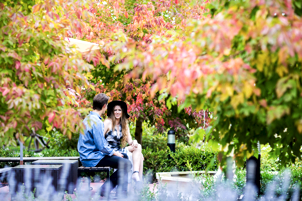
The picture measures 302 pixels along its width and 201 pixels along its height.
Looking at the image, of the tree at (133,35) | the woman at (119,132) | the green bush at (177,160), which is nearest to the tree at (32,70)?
the woman at (119,132)

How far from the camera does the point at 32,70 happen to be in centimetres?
271

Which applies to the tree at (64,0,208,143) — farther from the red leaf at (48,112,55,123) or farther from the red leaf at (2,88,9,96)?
the red leaf at (2,88,9,96)

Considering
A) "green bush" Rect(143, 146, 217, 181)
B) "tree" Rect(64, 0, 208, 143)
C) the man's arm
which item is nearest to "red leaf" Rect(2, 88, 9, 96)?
the man's arm

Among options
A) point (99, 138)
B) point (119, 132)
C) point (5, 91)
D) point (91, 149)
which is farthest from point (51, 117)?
point (119, 132)

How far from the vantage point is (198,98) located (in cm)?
202

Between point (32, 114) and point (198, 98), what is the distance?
1.49 metres

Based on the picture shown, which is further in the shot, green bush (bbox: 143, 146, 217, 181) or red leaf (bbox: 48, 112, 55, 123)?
green bush (bbox: 143, 146, 217, 181)

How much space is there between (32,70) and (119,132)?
2.70 m

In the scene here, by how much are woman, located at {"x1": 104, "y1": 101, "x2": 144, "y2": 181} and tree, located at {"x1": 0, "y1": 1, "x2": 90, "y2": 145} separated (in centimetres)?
225

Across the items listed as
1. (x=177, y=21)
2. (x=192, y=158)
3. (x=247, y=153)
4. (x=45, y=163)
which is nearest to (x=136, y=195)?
(x=247, y=153)

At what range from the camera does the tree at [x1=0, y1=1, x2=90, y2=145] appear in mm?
2520

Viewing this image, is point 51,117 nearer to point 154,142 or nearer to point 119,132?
point 119,132

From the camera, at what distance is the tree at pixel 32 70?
2520 mm

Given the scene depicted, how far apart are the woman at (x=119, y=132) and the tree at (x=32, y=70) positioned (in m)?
2.25
